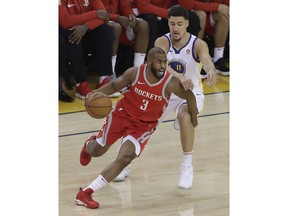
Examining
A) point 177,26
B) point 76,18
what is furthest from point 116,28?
point 177,26

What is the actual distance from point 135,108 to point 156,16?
3.47 m

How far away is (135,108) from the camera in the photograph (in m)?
4.82

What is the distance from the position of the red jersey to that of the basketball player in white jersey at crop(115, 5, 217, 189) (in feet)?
0.98

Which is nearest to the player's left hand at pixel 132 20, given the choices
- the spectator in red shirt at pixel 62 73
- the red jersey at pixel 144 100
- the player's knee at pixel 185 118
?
the spectator in red shirt at pixel 62 73

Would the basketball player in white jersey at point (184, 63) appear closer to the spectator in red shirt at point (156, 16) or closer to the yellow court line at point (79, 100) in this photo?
the yellow court line at point (79, 100)

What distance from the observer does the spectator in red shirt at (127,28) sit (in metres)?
7.89

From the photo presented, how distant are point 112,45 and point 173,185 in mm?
2918

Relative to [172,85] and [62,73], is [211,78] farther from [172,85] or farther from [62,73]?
[62,73]

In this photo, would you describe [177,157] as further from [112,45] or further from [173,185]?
[112,45]

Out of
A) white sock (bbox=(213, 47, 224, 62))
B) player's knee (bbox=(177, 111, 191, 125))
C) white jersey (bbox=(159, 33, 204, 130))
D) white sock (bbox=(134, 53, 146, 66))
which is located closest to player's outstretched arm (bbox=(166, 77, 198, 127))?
player's knee (bbox=(177, 111, 191, 125))

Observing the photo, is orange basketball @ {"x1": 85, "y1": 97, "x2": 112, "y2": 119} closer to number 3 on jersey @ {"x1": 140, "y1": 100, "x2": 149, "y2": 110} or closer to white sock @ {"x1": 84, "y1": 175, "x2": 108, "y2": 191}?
number 3 on jersey @ {"x1": 140, "y1": 100, "x2": 149, "y2": 110}

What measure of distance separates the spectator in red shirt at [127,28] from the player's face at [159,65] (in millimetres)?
3129

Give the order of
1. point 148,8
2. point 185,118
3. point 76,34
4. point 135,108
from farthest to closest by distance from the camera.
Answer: point 148,8 → point 76,34 → point 185,118 → point 135,108
